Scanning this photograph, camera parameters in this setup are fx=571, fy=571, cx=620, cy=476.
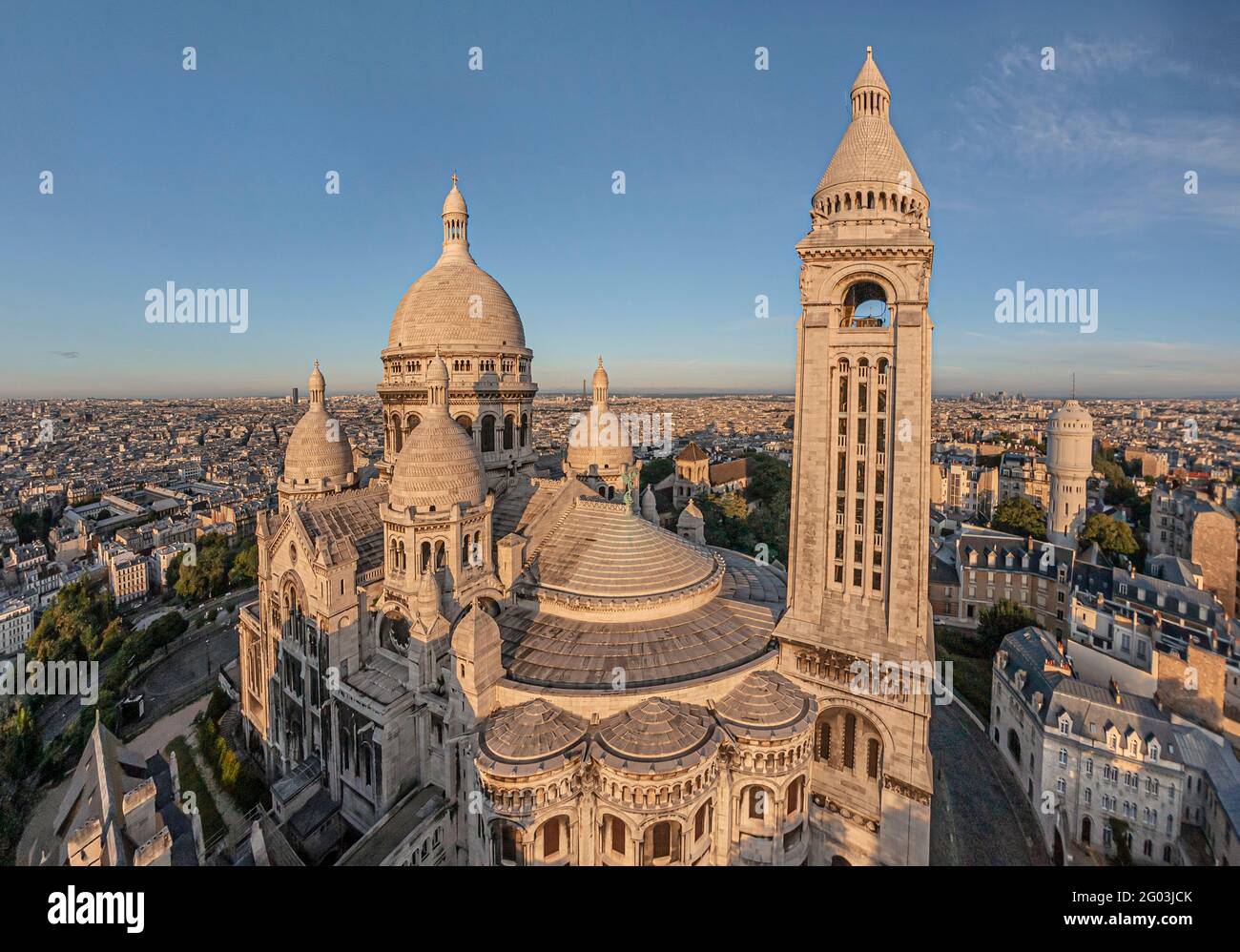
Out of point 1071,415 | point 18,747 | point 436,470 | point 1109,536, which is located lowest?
point 18,747

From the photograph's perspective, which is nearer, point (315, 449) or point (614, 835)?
point (614, 835)

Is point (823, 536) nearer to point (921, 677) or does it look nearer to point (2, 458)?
point (921, 677)

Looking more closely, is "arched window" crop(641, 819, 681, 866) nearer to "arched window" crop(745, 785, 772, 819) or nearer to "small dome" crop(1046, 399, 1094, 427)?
"arched window" crop(745, 785, 772, 819)

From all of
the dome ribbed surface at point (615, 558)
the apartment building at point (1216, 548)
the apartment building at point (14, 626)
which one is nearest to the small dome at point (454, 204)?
the dome ribbed surface at point (615, 558)

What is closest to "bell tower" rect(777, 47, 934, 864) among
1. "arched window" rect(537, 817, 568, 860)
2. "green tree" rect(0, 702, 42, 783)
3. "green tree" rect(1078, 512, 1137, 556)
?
"arched window" rect(537, 817, 568, 860)

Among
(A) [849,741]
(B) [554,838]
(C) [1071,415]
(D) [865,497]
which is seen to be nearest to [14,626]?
(B) [554,838]

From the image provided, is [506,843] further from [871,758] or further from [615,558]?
[871,758]

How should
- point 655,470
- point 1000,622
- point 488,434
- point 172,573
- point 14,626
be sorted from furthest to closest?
point 655,470 → point 172,573 → point 14,626 → point 1000,622 → point 488,434
